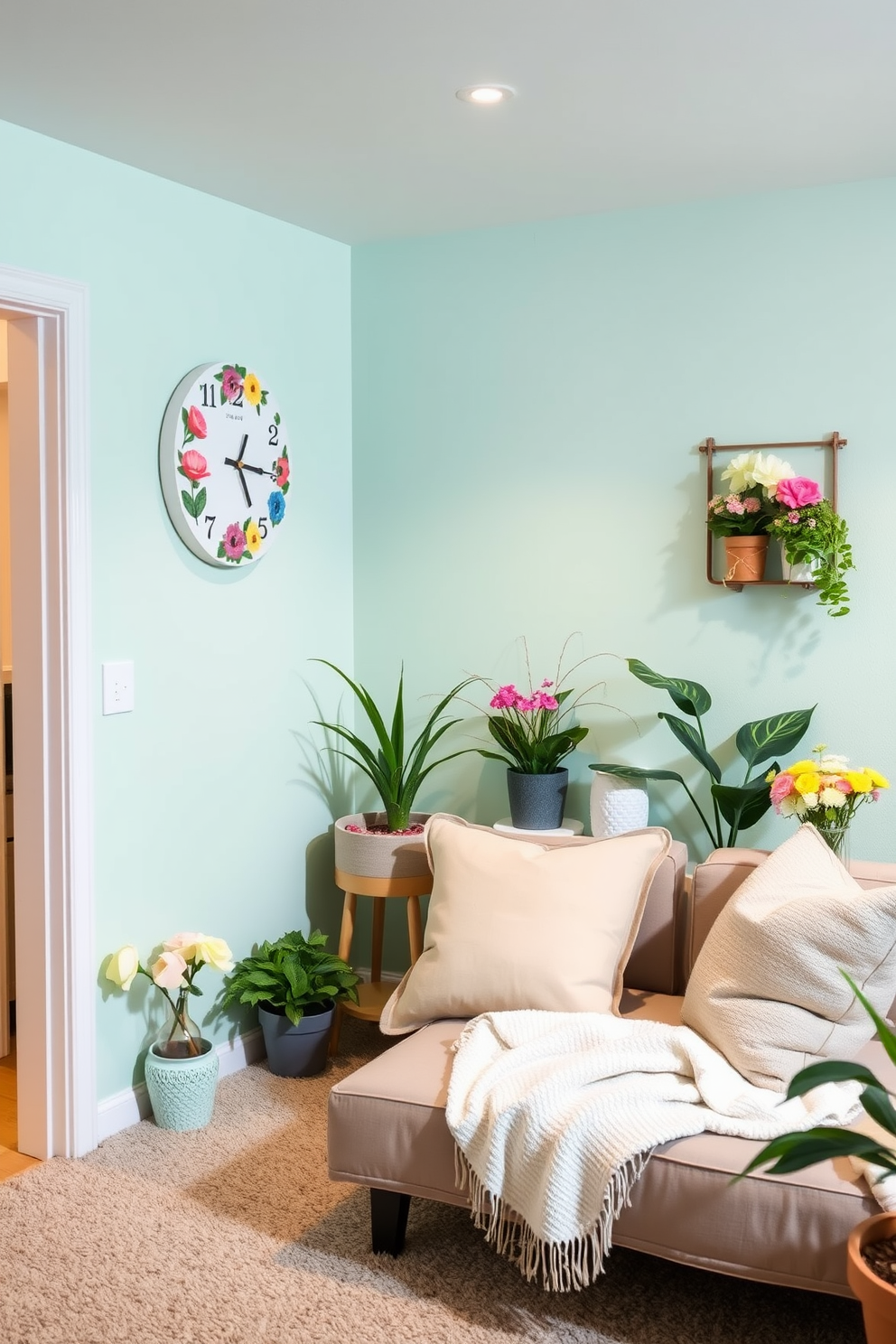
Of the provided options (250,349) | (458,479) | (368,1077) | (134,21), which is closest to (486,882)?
(368,1077)

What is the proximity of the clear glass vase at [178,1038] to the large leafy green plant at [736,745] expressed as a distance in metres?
1.28

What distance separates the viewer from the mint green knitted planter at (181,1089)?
120 inches

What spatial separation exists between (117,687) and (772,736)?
5.62 ft

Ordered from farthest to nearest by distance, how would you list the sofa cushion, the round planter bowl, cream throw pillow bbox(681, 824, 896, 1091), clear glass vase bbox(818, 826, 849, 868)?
the round planter bowl
clear glass vase bbox(818, 826, 849, 868)
cream throw pillow bbox(681, 824, 896, 1091)
the sofa cushion

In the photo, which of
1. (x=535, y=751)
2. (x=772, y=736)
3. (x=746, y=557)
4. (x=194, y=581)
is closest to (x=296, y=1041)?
(x=535, y=751)

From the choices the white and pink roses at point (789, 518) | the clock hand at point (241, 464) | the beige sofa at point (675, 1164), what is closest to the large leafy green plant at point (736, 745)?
the beige sofa at point (675, 1164)

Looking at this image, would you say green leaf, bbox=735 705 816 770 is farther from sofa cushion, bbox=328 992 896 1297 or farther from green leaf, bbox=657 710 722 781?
sofa cushion, bbox=328 992 896 1297

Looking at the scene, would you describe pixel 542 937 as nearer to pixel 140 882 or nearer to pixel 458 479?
pixel 140 882

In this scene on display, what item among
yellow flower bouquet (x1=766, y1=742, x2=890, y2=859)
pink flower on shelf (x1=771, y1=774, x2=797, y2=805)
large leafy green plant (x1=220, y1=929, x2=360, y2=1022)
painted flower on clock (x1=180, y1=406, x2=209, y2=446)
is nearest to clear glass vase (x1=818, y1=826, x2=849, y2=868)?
yellow flower bouquet (x1=766, y1=742, x2=890, y2=859)

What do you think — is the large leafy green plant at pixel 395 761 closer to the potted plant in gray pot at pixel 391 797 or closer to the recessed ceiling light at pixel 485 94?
the potted plant in gray pot at pixel 391 797

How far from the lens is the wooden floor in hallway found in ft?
9.64

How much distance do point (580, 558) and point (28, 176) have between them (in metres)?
1.78

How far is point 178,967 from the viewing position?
3.07 m

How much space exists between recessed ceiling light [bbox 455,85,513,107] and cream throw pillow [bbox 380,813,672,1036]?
1688 millimetres
